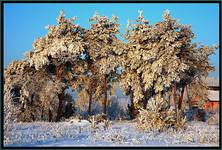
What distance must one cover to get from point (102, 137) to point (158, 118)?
7.84 ft

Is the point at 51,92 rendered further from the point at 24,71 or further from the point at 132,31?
the point at 132,31

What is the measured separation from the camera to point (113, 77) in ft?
62.2

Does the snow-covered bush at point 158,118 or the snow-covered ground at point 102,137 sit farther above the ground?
the snow-covered bush at point 158,118

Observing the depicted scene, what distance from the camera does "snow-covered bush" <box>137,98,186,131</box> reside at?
1435 centimetres

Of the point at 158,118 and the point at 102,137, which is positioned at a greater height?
the point at 158,118

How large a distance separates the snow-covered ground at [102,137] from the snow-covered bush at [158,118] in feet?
0.83

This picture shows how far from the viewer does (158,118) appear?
14.5 m

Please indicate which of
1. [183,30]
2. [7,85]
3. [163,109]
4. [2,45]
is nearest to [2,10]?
[2,45]

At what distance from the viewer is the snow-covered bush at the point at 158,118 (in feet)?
47.1

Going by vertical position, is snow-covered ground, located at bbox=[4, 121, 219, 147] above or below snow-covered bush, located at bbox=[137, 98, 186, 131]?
below

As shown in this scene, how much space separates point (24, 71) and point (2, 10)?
572cm

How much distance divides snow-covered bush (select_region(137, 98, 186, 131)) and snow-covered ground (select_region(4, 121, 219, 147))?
0.25 metres

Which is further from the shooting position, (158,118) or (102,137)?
(158,118)

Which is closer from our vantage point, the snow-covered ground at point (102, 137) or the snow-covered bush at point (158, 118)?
the snow-covered ground at point (102, 137)
